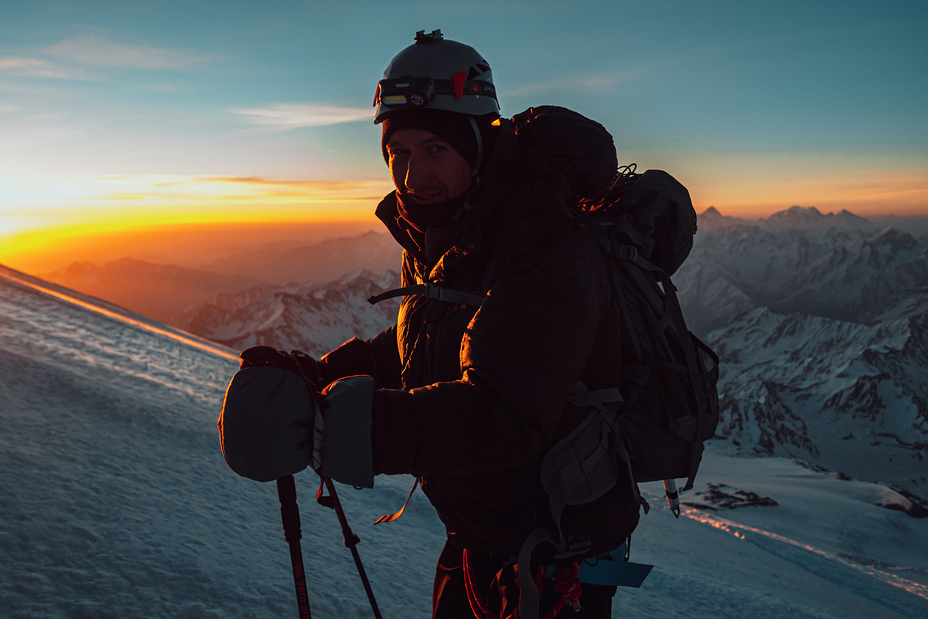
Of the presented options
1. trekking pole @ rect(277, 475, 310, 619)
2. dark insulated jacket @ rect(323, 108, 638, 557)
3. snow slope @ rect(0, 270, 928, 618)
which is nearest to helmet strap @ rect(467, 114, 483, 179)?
dark insulated jacket @ rect(323, 108, 638, 557)

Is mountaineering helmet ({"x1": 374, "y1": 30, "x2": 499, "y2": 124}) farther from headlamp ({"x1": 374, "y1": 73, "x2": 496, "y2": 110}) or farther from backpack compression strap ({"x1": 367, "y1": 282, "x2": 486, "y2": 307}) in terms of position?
backpack compression strap ({"x1": 367, "y1": 282, "x2": 486, "y2": 307})

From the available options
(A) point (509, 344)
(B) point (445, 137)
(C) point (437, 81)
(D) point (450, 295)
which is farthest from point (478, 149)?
(A) point (509, 344)

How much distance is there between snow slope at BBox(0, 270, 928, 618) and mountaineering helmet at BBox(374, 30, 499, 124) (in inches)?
124

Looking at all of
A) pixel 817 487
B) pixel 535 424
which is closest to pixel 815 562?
pixel 535 424

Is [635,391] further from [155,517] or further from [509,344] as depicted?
[155,517]

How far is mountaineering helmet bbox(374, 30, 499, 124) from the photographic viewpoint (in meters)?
2.27

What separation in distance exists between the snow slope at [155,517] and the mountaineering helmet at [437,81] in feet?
10.4

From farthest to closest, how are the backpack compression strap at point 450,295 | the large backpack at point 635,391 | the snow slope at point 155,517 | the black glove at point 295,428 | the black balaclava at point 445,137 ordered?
the snow slope at point 155,517
the black balaclava at point 445,137
the large backpack at point 635,391
the backpack compression strap at point 450,295
the black glove at point 295,428

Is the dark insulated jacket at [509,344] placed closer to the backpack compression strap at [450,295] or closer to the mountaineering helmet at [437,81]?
the backpack compression strap at [450,295]

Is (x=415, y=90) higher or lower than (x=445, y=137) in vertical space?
higher

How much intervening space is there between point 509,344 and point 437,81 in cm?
131

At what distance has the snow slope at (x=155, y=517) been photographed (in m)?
3.22

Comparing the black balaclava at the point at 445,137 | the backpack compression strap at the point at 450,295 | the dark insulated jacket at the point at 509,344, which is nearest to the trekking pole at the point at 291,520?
the dark insulated jacket at the point at 509,344

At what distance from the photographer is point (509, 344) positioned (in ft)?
5.52
